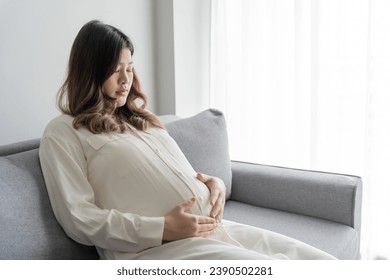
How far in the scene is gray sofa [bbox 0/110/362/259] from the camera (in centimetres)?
123

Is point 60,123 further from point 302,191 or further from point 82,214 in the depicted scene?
point 302,191

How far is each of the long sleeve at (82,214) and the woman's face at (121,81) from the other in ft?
0.84

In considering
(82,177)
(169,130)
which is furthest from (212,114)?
(82,177)

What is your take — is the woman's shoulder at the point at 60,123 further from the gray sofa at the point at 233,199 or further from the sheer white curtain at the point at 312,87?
the sheer white curtain at the point at 312,87

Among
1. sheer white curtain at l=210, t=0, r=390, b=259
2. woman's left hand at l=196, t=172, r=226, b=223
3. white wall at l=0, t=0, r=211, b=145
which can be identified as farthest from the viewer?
sheer white curtain at l=210, t=0, r=390, b=259

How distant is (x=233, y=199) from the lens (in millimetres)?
2080

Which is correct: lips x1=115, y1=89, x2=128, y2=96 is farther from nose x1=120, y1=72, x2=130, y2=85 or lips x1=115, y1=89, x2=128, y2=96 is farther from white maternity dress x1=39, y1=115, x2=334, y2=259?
white maternity dress x1=39, y1=115, x2=334, y2=259

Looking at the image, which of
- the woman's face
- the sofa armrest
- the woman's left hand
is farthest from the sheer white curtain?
the woman's face

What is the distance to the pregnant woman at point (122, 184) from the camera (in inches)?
48.4

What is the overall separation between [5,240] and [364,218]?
5.62 ft

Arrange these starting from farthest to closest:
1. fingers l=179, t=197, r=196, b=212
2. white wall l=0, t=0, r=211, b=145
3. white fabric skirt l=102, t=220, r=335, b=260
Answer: white wall l=0, t=0, r=211, b=145, fingers l=179, t=197, r=196, b=212, white fabric skirt l=102, t=220, r=335, b=260

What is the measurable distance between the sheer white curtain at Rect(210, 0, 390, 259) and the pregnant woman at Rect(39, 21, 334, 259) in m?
0.98

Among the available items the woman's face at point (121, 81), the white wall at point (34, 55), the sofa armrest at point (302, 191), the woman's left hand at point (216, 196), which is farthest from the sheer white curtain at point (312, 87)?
the woman's face at point (121, 81)

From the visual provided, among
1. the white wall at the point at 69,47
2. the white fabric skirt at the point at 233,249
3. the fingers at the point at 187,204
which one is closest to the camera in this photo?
the white fabric skirt at the point at 233,249
